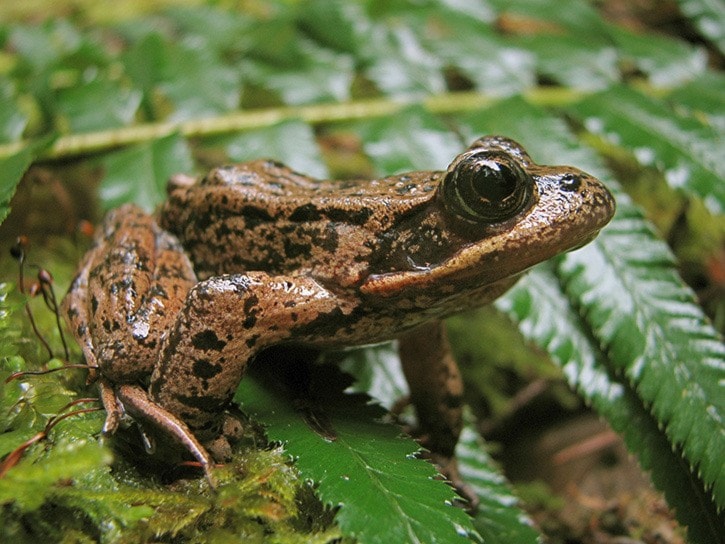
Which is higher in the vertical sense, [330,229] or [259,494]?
[330,229]

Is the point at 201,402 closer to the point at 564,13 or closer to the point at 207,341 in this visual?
the point at 207,341

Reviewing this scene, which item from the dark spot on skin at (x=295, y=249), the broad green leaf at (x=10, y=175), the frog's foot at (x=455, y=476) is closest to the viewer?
the dark spot on skin at (x=295, y=249)

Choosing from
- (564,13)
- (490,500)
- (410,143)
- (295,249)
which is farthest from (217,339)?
(564,13)

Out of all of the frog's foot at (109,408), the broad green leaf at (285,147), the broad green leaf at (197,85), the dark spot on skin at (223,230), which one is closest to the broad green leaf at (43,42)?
the broad green leaf at (197,85)

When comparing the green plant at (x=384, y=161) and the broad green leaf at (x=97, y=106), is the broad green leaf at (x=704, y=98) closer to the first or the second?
the green plant at (x=384, y=161)

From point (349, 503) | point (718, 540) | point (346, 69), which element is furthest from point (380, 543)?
point (346, 69)

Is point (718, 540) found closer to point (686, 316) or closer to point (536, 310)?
point (686, 316)
